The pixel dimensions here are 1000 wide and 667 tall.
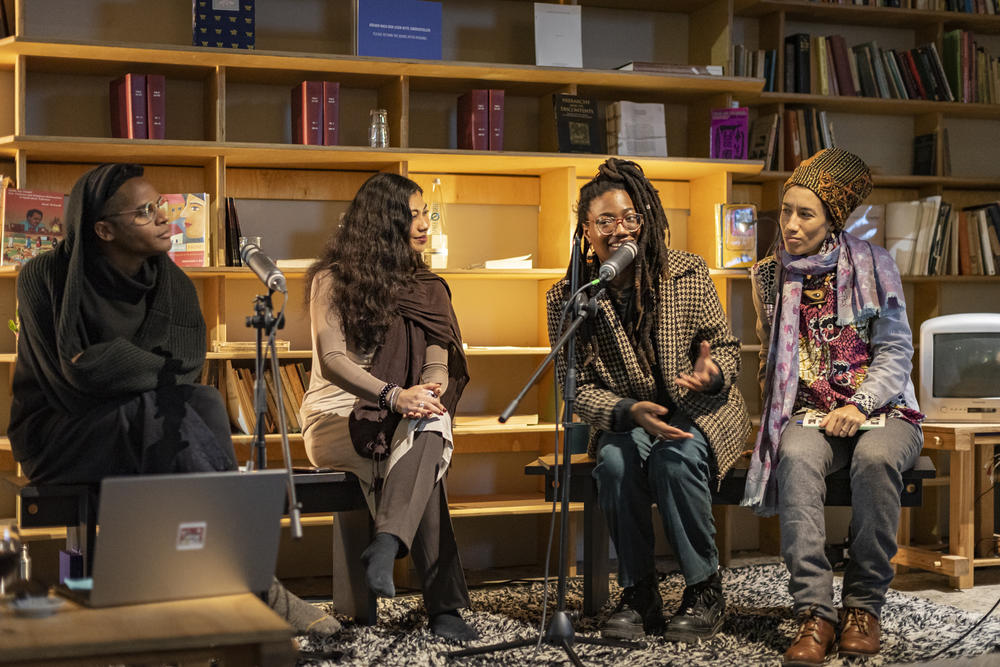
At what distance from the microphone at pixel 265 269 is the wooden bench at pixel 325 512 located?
824 millimetres

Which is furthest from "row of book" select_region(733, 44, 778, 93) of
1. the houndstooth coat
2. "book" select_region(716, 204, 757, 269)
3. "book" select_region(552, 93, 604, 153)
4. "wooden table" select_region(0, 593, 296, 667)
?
"wooden table" select_region(0, 593, 296, 667)

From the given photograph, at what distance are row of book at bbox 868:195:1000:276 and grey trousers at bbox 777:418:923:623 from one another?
1.66 m

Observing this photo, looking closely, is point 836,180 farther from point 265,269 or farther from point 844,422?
point 265,269

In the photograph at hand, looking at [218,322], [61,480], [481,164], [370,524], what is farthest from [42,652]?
[481,164]

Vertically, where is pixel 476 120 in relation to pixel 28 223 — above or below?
above

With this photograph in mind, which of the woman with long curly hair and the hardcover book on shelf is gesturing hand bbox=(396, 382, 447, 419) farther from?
the hardcover book on shelf

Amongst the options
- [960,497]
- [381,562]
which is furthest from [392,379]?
[960,497]

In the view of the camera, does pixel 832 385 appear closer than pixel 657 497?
No

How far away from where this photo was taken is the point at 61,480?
2.72 metres

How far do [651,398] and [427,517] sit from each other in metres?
0.77

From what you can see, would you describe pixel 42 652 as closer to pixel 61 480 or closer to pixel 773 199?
pixel 61 480

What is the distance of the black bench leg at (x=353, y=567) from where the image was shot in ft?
11.0

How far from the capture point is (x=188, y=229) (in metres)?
3.74

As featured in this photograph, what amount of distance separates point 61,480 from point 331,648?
0.89 meters
